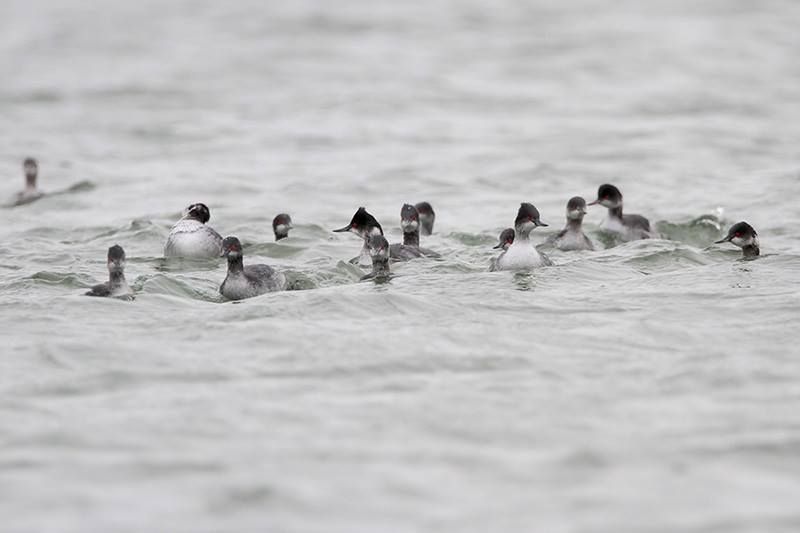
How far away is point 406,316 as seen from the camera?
1128 centimetres

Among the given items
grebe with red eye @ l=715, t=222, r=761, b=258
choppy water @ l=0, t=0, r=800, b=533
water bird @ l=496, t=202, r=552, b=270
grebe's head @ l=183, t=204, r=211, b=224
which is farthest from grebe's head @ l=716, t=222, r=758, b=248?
grebe's head @ l=183, t=204, r=211, b=224

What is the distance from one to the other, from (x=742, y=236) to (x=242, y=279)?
4.62 metres

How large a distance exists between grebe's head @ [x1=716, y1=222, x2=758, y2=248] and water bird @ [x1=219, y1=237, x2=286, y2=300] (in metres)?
4.17

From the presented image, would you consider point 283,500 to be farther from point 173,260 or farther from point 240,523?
point 173,260

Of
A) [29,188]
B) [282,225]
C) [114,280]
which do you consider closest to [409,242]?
[282,225]

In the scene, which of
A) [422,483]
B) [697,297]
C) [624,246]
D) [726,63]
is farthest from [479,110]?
[422,483]

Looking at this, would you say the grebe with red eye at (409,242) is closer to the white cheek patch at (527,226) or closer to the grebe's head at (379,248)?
the grebe's head at (379,248)

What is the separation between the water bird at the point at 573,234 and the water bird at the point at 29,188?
6.76m

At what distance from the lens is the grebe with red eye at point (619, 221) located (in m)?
14.8

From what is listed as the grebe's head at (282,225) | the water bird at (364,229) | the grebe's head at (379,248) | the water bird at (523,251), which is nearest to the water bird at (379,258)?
the grebe's head at (379,248)

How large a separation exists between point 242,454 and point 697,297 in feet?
16.3

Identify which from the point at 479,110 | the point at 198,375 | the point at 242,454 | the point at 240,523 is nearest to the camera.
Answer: the point at 240,523

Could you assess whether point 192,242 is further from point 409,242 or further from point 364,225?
point 409,242

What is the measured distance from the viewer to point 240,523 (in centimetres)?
724
